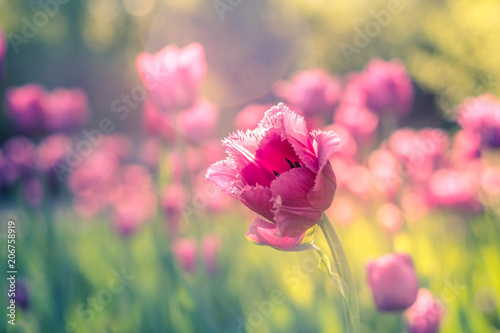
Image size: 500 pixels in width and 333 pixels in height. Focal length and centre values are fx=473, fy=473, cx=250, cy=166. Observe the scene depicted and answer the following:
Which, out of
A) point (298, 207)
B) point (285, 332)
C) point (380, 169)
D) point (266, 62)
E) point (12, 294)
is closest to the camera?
point (298, 207)

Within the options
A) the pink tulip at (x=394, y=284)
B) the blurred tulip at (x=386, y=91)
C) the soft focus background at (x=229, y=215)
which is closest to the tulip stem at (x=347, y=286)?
the pink tulip at (x=394, y=284)

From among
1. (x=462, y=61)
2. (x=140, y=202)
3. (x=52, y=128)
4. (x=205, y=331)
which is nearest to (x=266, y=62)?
(x=462, y=61)

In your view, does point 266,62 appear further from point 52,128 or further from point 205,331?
point 205,331

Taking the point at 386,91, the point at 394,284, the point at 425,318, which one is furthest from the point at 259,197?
the point at 386,91

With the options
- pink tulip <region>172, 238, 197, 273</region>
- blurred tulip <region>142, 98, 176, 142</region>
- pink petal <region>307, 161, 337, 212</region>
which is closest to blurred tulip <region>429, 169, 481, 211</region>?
pink tulip <region>172, 238, 197, 273</region>

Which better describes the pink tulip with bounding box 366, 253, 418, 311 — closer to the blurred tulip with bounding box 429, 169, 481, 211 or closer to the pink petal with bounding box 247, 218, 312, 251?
the pink petal with bounding box 247, 218, 312, 251

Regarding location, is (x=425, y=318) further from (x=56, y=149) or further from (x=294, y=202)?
(x=56, y=149)
